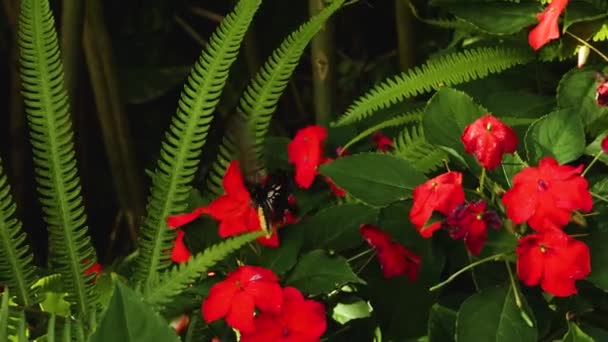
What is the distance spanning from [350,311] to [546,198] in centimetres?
27

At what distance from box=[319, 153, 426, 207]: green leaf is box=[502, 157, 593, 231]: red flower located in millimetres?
130

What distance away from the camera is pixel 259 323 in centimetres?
93

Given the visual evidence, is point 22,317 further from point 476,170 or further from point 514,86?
point 514,86

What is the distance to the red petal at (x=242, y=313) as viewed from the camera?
2.95 ft

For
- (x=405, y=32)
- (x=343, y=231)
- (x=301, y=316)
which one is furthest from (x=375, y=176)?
(x=405, y=32)

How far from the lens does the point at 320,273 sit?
0.96 metres

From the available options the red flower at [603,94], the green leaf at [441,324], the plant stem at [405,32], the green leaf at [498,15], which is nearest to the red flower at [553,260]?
the green leaf at [441,324]

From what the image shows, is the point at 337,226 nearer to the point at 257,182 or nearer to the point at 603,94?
the point at 257,182

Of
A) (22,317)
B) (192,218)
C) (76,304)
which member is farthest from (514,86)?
(22,317)

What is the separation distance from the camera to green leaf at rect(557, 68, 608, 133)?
46.9 inches

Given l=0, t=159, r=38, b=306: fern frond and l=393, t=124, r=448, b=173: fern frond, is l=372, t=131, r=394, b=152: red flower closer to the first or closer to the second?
l=393, t=124, r=448, b=173: fern frond

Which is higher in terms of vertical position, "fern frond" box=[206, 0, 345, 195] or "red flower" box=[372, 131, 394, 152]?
"fern frond" box=[206, 0, 345, 195]

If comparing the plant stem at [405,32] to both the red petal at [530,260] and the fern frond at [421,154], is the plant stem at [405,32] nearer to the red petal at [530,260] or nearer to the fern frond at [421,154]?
the fern frond at [421,154]

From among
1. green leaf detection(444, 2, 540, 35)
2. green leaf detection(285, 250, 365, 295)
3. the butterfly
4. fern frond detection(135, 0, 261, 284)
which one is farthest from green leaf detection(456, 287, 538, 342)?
green leaf detection(444, 2, 540, 35)
